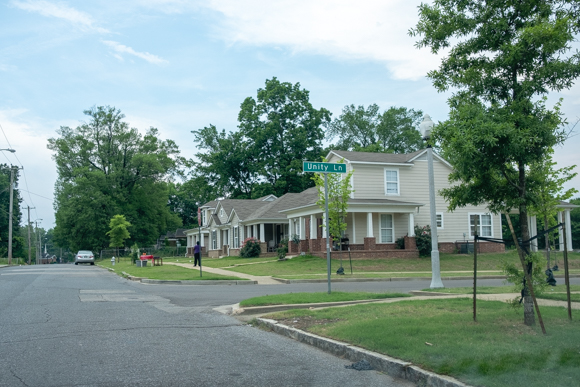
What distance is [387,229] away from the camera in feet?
115

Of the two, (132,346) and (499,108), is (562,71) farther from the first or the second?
(132,346)

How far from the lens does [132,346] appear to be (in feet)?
26.5

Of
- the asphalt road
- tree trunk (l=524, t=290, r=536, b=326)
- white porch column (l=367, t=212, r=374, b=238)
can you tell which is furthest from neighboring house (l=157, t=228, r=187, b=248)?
tree trunk (l=524, t=290, r=536, b=326)

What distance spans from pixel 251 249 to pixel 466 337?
109ft

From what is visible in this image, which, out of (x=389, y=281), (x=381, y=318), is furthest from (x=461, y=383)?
(x=389, y=281)

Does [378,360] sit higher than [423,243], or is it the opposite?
[423,243]

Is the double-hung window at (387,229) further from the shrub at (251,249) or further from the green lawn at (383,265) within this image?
the shrub at (251,249)

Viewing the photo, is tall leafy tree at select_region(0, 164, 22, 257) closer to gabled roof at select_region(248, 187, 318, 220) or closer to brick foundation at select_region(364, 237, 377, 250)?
gabled roof at select_region(248, 187, 318, 220)

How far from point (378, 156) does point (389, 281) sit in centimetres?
1568

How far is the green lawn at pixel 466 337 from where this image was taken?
568 cm

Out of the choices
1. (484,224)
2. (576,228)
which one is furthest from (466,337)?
(576,228)

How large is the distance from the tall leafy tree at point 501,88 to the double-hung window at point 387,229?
26135 millimetres

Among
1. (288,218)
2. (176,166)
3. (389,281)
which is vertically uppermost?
(176,166)

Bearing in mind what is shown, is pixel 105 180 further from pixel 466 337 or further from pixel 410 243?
pixel 466 337
